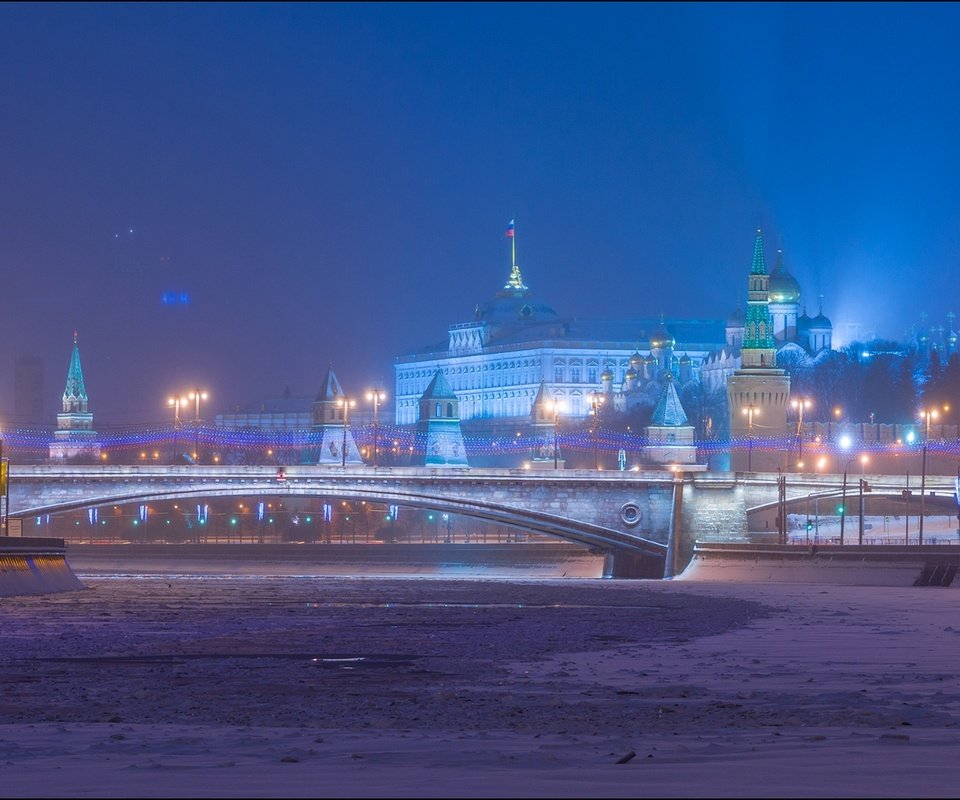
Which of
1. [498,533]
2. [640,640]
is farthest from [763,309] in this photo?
[640,640]

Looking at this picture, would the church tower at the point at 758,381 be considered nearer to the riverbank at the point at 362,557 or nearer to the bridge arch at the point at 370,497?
the riverbank at the point at 362,557

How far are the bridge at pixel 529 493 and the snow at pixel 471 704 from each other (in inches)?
1725

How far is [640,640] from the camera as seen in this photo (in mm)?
32594

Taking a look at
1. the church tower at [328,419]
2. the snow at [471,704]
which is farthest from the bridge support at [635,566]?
the church tower at [328,419]

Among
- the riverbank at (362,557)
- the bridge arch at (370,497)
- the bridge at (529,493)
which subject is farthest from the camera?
the riverbank at (362,557)

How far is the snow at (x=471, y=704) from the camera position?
14.5m

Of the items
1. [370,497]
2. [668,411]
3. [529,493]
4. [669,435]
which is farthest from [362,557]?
[668,411]

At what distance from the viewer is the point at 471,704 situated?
819 inches

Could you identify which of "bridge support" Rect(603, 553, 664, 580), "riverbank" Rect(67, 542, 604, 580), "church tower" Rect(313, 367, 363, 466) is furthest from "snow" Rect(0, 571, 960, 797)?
"church tower" Rect(313, 367, 363, 466)

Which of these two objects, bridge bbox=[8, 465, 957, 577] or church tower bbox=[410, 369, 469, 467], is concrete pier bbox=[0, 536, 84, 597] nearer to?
bridge bbox=[8, 465, 957, 577]

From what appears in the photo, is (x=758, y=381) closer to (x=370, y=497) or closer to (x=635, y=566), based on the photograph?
(x=635, y=566)

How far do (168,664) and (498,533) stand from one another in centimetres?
10322

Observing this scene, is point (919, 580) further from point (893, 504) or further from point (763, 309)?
point (763, 309)

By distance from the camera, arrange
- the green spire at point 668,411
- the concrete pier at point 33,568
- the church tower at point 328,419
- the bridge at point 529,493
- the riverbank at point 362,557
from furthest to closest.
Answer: the church tower at point 328,419 → the green spire at point 668,411 → the riverbank at point 362,557 → the bridge at point 529,493 → the concrete pier at point 33,568
